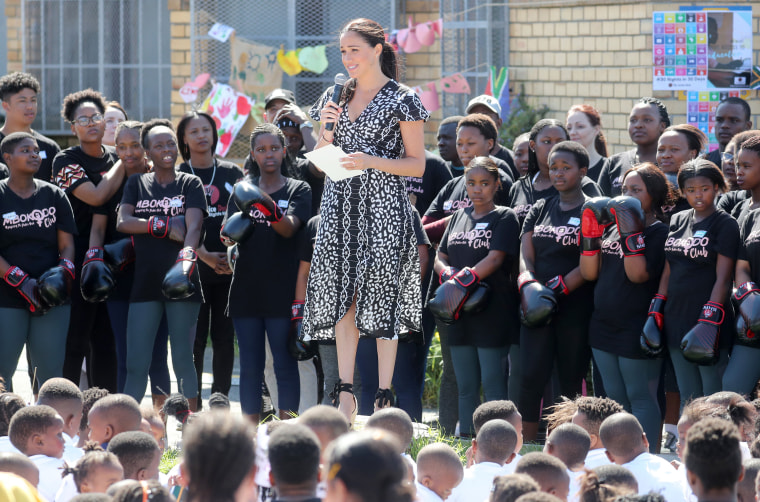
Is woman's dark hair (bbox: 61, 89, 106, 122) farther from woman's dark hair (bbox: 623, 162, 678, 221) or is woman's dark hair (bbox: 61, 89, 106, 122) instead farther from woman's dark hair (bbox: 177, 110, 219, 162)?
woman's dark hair (bbox: 623, 162, 678, 221)

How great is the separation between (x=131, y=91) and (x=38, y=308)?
5.87 metres

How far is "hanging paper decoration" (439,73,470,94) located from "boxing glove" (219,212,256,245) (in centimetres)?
455

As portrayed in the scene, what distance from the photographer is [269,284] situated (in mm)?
6059

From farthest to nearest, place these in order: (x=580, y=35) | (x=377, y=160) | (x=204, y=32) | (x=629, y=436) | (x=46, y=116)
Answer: (x=46, y=116) → (x=204, y=32) → (x=580, y=35) → (x=377, y=160) → (x=629, y=436)

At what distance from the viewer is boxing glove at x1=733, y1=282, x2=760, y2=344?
512 centimetres

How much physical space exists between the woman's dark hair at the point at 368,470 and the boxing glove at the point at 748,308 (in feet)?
10.4

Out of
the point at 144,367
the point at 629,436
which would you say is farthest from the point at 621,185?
the point at 144,367

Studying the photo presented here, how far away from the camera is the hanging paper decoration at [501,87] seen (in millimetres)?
10031

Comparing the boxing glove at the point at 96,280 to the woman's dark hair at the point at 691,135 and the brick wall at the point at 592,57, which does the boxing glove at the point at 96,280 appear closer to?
the woman's dark hair at the point at 691,135

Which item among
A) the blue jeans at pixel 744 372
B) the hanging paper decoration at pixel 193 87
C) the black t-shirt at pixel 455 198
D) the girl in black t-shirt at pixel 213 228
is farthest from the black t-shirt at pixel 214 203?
the hanging paper decoration at pixel 193 87

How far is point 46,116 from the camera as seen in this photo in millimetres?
11555

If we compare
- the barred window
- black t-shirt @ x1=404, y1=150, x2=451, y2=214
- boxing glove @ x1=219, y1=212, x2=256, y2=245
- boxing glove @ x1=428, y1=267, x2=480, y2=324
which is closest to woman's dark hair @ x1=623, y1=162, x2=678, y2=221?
boxing glove @ x1=428, y1=267, x2=480, y2=324

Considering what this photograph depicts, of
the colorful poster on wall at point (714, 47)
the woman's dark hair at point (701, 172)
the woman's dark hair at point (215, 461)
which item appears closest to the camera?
the woman's dark hair at point (215, 461)

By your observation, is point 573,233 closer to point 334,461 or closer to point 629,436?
point 629,436
